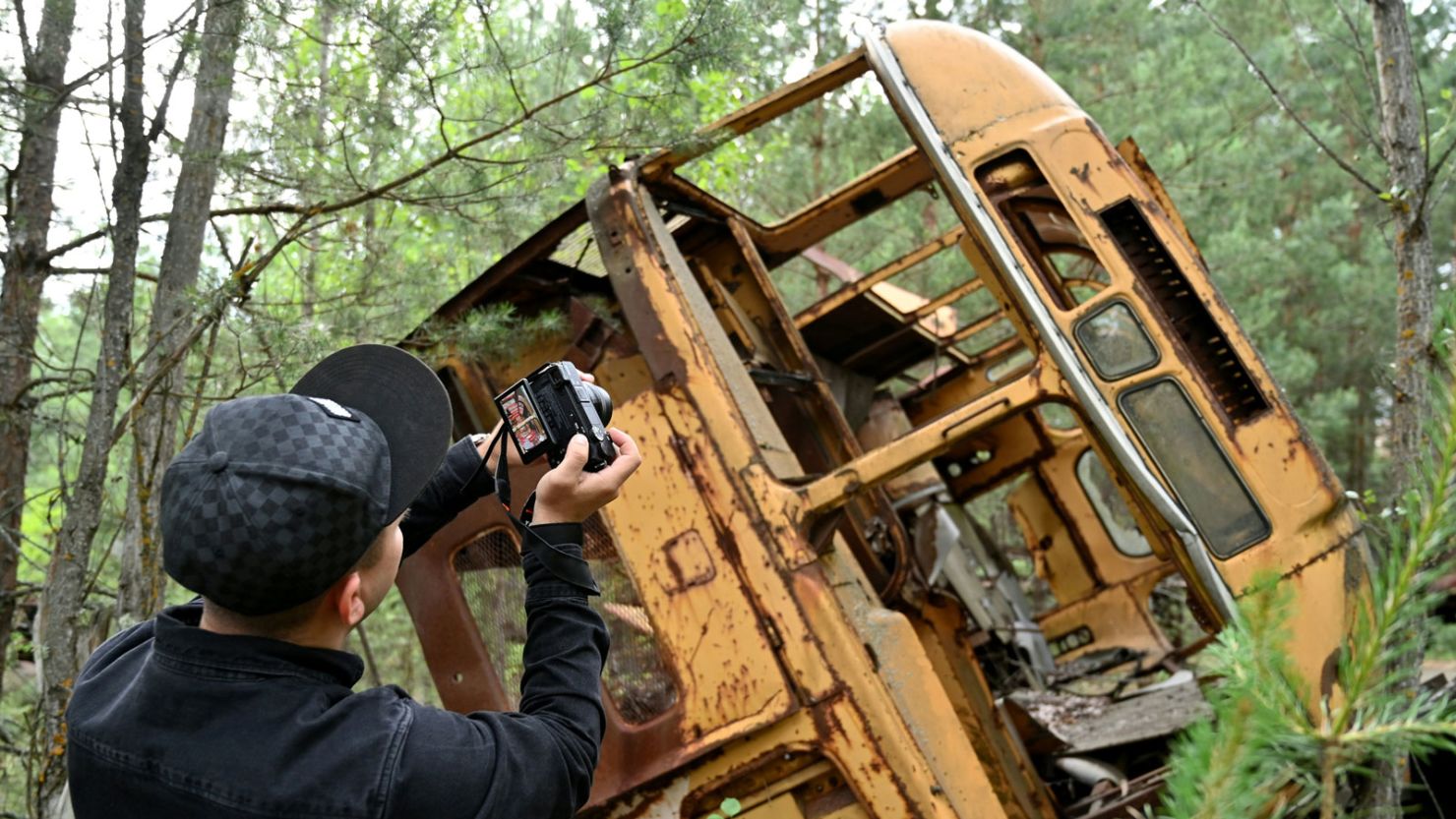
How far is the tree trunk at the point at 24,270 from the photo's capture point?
346 centimetres

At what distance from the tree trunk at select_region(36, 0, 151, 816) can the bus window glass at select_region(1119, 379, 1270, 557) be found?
2.70 m

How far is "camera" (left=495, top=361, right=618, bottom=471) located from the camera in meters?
1.66

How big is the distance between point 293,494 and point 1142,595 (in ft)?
18.6

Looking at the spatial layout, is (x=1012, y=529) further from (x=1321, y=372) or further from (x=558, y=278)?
(x=558, y=278)

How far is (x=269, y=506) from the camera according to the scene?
120cm

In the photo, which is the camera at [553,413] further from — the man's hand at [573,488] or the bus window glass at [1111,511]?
the bus window glass at [1111,511]

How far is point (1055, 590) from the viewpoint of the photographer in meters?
6.43

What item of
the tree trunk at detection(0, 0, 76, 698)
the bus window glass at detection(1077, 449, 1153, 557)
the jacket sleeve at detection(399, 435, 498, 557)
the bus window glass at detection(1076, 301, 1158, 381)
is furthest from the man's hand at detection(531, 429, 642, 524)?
the bus window glass at detection(1077, 449, 1153, 557)

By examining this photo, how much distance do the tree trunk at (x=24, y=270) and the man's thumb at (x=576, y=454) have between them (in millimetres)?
2634

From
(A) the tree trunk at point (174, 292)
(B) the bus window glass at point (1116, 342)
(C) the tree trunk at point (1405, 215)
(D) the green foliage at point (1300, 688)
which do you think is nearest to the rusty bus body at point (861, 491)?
(B) the bus window glass at point (1116, 342)

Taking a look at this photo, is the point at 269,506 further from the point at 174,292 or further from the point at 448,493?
the point at 174,292

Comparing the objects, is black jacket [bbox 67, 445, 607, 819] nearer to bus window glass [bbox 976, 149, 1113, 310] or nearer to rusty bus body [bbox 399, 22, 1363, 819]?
rusty bus body [bbox 399, 22, 1363, 819]

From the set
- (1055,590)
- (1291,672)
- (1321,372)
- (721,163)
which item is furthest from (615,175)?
(1321,372)

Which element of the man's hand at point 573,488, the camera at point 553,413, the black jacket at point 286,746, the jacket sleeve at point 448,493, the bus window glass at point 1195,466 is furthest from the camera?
the bus window glass at point 1195,466
